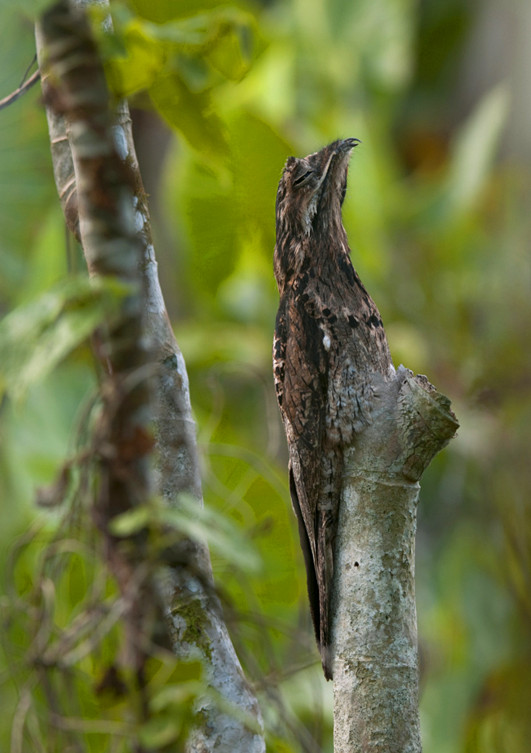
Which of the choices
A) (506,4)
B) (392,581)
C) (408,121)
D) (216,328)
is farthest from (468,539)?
(506,4)

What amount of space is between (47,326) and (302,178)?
51 cm

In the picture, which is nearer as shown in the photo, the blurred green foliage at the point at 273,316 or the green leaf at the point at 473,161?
the blurred green foliage at the point at 273,316

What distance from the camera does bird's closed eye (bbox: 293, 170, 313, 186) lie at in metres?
0.79

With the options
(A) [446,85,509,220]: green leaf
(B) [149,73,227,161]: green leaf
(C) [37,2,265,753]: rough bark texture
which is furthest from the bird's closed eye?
(A) [446,85,509,220]: green leaf

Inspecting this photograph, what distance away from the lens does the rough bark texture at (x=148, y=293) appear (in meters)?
0.94

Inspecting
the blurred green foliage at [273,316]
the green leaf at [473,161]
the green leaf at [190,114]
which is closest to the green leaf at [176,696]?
the blurred green foliage at [273,316]

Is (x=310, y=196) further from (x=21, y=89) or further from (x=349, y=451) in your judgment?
(x=21, y=89)

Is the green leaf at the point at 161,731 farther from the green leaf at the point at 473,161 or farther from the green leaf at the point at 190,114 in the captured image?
the green leaf at the point at 473,161

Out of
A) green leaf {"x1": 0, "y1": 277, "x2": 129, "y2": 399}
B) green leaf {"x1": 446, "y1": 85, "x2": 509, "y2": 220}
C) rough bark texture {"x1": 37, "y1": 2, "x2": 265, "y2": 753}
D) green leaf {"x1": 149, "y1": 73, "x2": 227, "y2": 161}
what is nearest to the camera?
rough bark texture {"x1": 37, "y1": 2, "x2": 265, "y2": 753}

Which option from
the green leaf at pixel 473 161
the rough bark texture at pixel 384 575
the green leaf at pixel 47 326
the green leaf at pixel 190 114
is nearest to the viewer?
the rough bark texture at pixel 384 575

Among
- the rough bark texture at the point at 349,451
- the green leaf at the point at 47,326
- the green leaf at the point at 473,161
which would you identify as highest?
the green leaf at the point at 473,161

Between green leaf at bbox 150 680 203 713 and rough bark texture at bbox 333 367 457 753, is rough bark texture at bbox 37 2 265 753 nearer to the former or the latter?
green leaf at bbox 150 680 203 713

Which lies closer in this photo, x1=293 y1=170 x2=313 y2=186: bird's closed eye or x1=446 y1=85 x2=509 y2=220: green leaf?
x1=293 y1=170 x2=313 y2=186: bird's closed eye

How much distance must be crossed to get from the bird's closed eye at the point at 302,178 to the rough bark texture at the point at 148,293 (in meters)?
0.27
